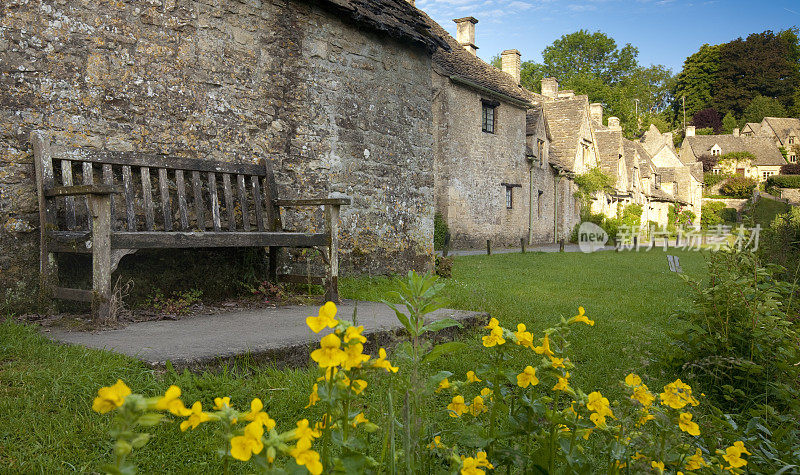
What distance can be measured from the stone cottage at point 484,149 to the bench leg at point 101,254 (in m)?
17.1

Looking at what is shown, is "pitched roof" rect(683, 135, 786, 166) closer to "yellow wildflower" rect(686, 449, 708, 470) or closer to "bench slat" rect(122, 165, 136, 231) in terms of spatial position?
"bench slat" rect(122, 165, 136, 231)

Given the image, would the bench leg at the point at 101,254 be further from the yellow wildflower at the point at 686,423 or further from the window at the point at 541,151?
the window at the point at 541,151

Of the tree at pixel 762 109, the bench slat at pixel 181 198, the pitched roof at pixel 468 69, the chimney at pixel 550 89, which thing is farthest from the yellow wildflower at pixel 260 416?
the tree at pixel 762 109

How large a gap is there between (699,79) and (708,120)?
6134 millimetres

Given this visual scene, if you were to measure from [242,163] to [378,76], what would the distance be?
2386 mm

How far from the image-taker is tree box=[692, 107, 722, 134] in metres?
72.9

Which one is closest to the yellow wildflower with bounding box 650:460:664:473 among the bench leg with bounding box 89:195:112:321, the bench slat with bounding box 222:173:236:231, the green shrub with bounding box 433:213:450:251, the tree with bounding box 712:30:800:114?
the bench leg with bounding box 89:195:112:321

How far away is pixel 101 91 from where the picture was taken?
15.5 ft

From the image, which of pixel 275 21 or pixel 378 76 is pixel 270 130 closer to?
pixel 275 21

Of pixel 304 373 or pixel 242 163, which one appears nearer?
pixel 304 373

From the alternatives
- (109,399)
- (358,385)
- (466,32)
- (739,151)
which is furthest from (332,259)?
(739,151)

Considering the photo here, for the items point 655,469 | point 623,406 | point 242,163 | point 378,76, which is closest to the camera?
point 655,469

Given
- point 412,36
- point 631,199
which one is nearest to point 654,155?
point 631,199

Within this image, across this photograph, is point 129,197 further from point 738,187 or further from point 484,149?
point 738,187
